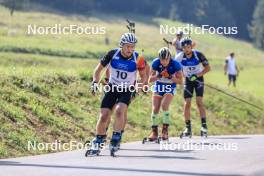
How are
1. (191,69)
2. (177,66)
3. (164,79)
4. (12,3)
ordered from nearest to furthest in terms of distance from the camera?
(177,66)
(164,79)
(191,69)
(12,3)

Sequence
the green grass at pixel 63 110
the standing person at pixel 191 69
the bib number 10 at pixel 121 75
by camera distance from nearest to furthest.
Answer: the bib number 10 at pixel 121 75, the green grass at pixel 63 110, the standing person at pixel 191 69

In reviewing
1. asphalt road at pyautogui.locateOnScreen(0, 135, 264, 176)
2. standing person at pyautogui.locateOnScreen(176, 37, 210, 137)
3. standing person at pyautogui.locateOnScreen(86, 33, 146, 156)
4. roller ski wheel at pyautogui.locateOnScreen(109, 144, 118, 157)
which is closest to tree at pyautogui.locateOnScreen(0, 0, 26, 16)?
standing person at pyautogui.locateOnScreen(176, 37, 210, 137)

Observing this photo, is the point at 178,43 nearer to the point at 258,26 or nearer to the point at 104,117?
the point at 104,117

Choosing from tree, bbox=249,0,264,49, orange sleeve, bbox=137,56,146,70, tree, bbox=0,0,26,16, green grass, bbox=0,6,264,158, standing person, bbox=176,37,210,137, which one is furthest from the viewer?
tree, bbox=249,0,264,49

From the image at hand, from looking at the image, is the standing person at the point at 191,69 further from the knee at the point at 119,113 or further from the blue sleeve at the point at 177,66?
the knee at the point at 119,113

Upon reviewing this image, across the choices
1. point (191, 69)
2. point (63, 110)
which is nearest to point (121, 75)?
point (191, 69)

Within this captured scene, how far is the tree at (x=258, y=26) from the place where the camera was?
116188 millimetres

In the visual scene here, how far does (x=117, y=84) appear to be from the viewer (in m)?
14.4

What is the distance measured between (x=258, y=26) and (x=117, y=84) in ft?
349

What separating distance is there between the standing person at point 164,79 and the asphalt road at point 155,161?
78 cm

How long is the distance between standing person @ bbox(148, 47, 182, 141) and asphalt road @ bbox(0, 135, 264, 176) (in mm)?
775

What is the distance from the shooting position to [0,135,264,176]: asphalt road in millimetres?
11500

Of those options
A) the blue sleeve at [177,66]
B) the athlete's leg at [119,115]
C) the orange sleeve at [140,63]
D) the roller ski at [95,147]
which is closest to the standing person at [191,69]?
the blue sleeve at [177,66]

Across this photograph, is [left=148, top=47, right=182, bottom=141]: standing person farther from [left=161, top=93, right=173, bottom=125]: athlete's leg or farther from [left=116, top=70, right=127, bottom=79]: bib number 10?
[left=116, top=70, right=127, bottom=79]: bib number 10
